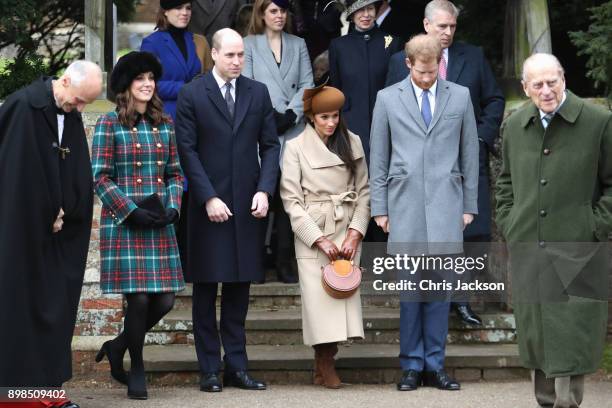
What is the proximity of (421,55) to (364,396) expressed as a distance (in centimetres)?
199

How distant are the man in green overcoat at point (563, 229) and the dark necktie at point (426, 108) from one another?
1347mm

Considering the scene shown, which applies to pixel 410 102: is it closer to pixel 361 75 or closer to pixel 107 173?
pixel 361 75

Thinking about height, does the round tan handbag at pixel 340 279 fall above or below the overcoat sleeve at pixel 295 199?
below

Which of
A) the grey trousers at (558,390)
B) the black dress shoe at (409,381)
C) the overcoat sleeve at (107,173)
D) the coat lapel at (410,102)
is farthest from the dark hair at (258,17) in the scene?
the grey trousers at (558,390)

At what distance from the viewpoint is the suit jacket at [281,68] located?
32.0 ft

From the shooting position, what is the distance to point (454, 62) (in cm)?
949

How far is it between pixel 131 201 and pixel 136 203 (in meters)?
0.07

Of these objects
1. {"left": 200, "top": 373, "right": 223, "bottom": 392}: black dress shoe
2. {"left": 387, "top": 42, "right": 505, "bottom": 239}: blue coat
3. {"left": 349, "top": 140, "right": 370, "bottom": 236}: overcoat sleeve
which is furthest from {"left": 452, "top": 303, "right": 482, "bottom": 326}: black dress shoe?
{"left": 200, "top": 373, "right": 223, "bottom": 392}: black dress shoe

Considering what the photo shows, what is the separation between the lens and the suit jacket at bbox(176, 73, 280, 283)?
28.5 ft

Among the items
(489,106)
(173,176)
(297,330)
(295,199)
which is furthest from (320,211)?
(489,106)

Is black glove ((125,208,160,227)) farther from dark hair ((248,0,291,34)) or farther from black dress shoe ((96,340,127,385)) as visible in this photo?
dark hair ((248,0,291,34))

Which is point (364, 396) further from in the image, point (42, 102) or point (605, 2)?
point (605, 2)

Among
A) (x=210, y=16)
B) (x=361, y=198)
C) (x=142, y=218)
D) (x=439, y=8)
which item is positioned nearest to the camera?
(x=142, y=218)

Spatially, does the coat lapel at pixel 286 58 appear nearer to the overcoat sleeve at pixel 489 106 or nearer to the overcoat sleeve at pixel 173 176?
the overcoat sleeve at pixel 489 106
